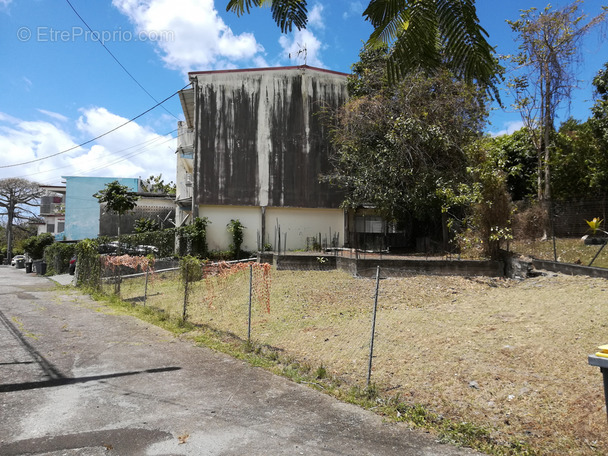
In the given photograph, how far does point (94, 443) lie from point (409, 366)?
414cm

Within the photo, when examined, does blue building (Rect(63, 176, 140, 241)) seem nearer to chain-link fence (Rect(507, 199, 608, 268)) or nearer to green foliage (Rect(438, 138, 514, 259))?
green foliage (Rect(438, 138, 514, 259))

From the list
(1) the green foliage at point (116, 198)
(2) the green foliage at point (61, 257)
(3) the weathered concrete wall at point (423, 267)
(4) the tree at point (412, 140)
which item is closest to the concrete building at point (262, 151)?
(1) the green foliage at point (116, 198)

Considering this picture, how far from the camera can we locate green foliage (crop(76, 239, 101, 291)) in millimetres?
16530

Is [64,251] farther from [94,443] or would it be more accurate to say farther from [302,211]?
[94,443]

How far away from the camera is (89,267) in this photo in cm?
1758

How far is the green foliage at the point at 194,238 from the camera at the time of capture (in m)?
23.3

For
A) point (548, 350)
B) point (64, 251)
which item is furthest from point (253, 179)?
point (548, 350)

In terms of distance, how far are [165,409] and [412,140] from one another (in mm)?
16419

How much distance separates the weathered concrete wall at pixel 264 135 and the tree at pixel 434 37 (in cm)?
2222

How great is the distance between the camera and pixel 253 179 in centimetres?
2478

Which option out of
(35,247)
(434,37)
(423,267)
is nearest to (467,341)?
(434,37)

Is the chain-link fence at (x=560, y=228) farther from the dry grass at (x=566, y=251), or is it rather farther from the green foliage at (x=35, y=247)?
the green foliage at (x=35, y=247)

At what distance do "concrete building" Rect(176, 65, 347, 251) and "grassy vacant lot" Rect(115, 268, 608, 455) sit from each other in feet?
38.1

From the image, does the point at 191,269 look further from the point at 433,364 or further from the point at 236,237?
the point at 236,237
